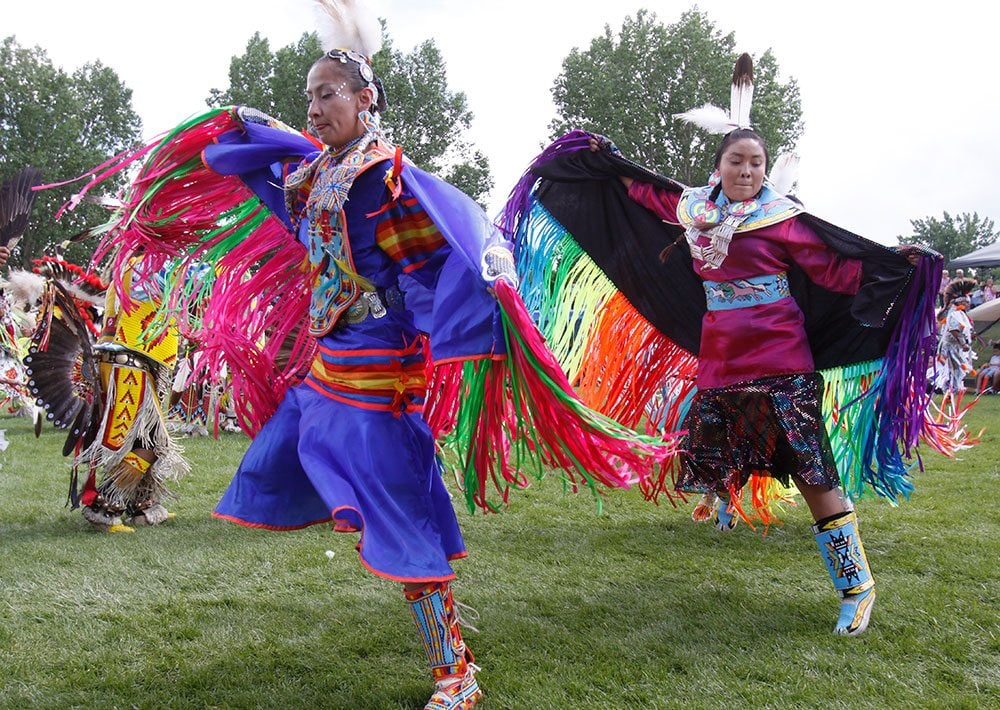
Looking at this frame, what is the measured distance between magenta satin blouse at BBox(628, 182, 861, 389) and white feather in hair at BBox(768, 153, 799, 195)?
129 centimetres

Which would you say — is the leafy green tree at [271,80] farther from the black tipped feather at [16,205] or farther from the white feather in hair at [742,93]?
the white feather in hair at [742,93]

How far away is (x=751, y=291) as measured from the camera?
11.4ft

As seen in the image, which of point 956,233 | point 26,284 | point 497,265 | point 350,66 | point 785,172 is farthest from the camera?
point 956,233

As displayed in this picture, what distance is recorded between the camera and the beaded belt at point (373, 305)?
2625 millimetres

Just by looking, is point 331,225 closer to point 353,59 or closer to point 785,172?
point 353,59

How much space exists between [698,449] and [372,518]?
1642 millimetres

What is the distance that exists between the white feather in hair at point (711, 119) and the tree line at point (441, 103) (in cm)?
2232

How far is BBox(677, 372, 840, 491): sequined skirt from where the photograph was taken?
3332mm

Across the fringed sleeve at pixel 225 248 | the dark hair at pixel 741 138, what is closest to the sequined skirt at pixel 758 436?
the dark hair at pixel 741 138

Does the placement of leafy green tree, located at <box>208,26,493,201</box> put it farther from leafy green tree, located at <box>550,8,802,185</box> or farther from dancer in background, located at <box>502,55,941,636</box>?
dancer in background, located at <box>502,55,941,636</box>

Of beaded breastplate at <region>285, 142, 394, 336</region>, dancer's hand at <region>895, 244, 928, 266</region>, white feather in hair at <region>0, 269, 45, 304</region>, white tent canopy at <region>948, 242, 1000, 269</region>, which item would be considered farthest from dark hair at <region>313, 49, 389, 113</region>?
white tent canopy at <region>948, 242, 1000, 269</region>

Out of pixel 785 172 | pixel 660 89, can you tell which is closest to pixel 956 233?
pixel 660 89

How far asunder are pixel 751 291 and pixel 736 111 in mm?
858

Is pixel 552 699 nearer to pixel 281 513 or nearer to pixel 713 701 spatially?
pixel 713 701
